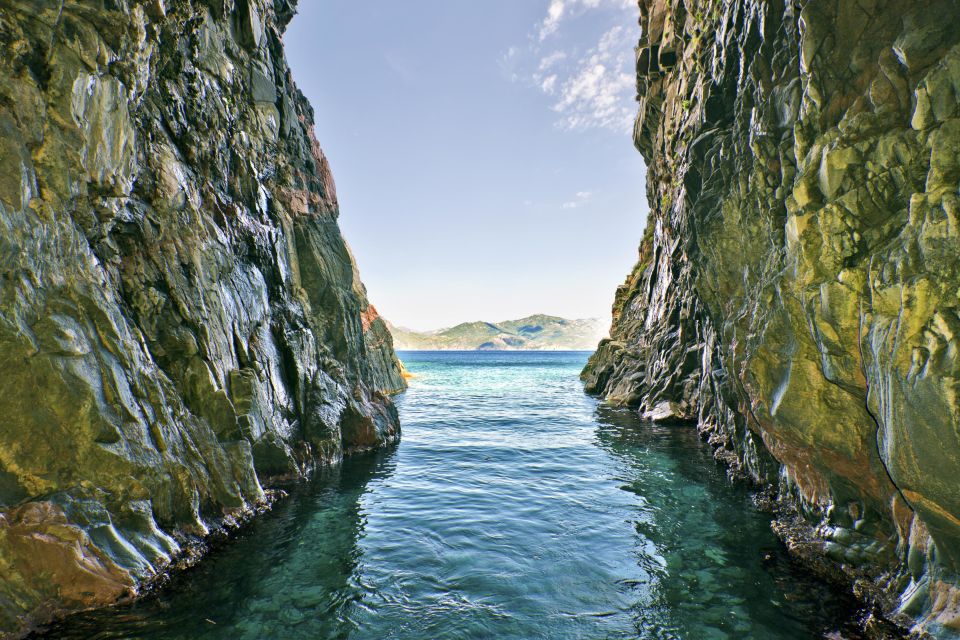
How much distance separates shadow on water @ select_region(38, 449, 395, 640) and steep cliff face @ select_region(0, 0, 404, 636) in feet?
2.15

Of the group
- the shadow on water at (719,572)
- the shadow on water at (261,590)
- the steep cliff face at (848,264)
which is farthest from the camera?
the shadow on water at (719,572)

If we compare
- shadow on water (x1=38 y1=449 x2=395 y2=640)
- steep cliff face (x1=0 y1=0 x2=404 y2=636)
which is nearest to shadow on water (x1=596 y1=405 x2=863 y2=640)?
shadow on water (x1=38 y1=449 x2=395 y2=640)

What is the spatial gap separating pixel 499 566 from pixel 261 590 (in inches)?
200

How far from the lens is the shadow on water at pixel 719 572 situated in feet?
27.0

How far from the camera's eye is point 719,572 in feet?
33.7

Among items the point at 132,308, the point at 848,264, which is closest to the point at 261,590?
the point at 132,308

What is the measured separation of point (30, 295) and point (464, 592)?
10.1 meters

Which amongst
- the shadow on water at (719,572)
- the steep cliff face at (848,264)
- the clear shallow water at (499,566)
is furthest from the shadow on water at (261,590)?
the steep cliff face at (848,264)

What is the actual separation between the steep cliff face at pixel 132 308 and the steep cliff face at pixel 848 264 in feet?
44.3

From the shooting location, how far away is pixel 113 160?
10930 millimetres

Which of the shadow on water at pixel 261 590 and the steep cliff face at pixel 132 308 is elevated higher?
the steep cliff face at pixel 132 308

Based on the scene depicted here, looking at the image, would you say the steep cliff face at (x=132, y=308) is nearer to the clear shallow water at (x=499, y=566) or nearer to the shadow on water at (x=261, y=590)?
the shadow on water at (x=261, y=590)

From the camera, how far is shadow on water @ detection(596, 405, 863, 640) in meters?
8.24

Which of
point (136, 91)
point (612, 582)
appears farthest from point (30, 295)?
point (612, 582)
